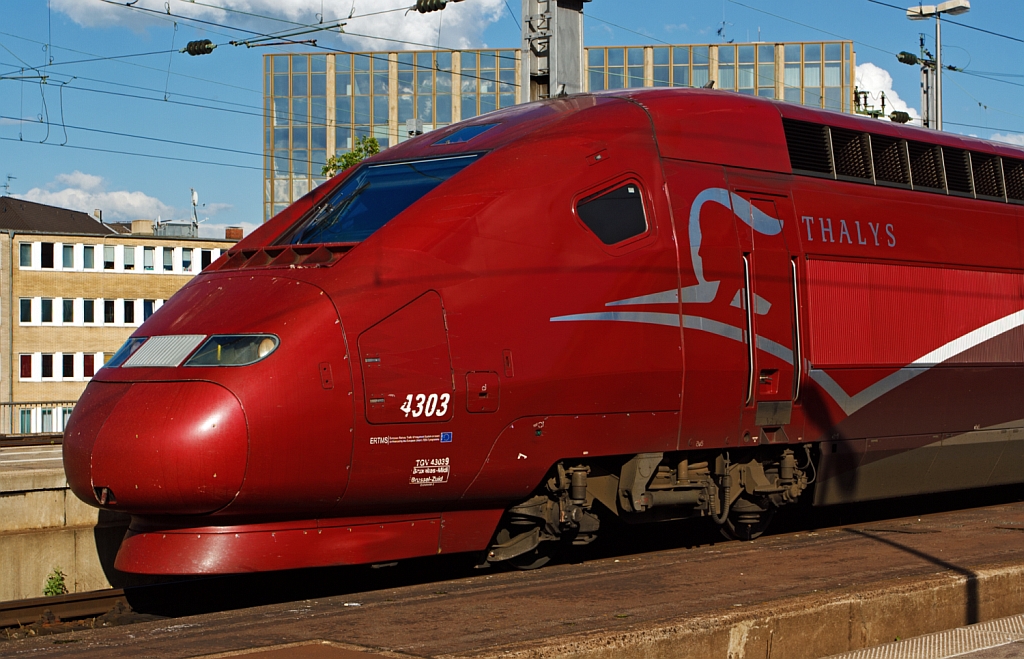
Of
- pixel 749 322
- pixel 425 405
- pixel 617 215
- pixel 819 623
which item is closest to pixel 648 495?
pixel 749 322

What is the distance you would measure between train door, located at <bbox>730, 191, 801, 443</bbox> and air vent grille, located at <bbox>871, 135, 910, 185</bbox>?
1.70m

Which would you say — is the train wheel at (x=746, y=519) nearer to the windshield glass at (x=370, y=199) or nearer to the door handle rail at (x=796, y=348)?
the door handle rail at (x=796, y=348)

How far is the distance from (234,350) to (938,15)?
78.7ft

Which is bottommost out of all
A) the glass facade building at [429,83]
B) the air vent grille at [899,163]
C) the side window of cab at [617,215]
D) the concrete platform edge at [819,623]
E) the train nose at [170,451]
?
the concrete platform edge at [819,623]

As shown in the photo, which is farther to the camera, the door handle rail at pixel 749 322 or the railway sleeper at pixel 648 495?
the door handle rail at pixel 749 322

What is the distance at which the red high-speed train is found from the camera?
7.71 metres

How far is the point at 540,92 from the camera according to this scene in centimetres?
1762

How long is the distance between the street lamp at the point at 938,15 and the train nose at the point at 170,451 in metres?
21.6

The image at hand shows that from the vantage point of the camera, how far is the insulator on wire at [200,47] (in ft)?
75.8

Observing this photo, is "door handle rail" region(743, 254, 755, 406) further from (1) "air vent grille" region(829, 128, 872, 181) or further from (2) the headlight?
(2) the headlight

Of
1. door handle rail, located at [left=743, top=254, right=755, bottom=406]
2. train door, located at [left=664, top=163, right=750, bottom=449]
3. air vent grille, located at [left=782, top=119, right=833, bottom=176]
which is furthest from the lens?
air vent grille, located at [left=782, top=119, right=833, bottom=176]

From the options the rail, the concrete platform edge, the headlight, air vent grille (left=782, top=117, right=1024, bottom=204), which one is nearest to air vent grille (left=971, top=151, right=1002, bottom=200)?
air vent grille (left=782, top=117, right=1024, bottom=204)

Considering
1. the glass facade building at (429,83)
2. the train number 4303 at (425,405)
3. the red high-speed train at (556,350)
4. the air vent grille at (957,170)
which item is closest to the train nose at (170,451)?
the red high-speed train at (556,350)

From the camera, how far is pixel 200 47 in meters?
23.1
